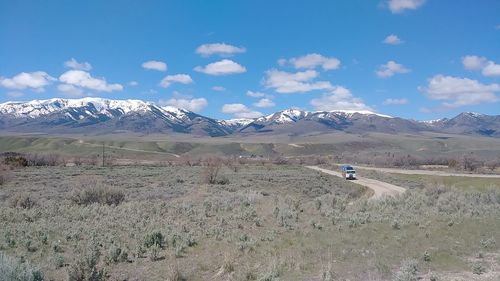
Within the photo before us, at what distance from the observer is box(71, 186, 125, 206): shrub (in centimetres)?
2598

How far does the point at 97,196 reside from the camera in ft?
86.7

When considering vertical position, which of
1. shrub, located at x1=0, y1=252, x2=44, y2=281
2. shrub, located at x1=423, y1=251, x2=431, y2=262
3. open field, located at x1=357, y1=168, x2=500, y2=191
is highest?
shrub, located at x1=0, y1=252, x2=44, y2=281

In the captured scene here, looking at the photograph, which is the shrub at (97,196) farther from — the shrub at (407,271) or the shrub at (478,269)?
the shrub at (478,269)

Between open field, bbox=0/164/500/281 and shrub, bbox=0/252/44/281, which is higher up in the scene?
shrub, bbox=0/252/44/281

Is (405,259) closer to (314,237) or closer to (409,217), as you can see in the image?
(314,237)

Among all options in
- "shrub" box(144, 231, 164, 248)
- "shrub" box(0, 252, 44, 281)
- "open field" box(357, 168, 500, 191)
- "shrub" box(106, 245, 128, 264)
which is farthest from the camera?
"open field" box(357, 168, 500, 191)

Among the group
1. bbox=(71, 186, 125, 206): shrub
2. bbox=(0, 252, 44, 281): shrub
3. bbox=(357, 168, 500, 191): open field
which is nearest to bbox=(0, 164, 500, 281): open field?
bbox=(0, 252, 44, 281): shrub

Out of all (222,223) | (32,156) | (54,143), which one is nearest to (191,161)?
(32,156)

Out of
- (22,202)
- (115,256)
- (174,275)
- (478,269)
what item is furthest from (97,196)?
(478,269)

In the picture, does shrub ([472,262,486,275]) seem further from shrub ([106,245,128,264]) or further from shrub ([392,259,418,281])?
shrub ([106,245,128,264])

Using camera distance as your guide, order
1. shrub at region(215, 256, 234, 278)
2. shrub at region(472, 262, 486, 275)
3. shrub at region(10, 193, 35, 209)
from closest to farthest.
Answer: shrub at region(472, 262, 486, 275), shrub at region(215, 256, 234, 278), shrub at region(10, 193, 35, 209)

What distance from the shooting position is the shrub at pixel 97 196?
1023 inches

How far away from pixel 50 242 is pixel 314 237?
348 inches

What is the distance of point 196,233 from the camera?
16625mm
